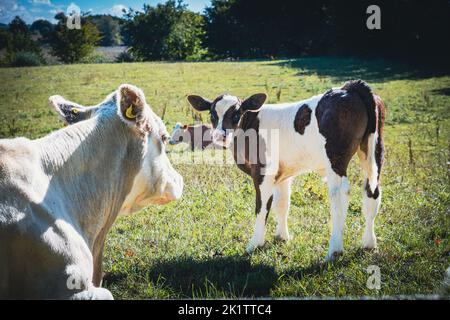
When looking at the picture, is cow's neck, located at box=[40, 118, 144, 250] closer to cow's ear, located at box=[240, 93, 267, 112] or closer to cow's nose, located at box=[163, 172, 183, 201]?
cow's nose, located at box=[163, 172, 183, 201]

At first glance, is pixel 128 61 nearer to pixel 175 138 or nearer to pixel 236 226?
pixel 175 138

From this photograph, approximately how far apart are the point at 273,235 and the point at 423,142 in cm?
Result: 572

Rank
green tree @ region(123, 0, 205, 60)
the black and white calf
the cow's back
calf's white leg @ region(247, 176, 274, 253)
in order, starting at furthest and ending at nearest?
green tree @ region(123, 0, 205, 60) < calf's white leg @ region(247, 176, 274, 253) < the black and white calf < the cow's back

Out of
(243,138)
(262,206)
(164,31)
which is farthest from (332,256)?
(164,31)

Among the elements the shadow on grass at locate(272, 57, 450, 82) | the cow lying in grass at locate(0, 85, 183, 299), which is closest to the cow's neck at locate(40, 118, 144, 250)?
the cow lying in grass at locate(0, 85, 183, 299)

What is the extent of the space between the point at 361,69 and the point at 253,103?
45.5 feet

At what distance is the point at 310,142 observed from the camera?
16.9 feet

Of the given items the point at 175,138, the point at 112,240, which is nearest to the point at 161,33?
the point at 175,138

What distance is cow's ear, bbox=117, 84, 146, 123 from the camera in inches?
106

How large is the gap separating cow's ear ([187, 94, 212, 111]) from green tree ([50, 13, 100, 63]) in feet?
22.2

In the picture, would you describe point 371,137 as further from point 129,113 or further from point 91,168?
point 91,168

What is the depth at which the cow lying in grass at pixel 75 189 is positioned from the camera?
2.34m

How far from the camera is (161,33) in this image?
11.5m

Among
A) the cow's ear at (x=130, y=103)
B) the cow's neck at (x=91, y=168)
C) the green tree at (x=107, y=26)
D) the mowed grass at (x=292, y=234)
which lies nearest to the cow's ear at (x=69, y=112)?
the cow's neck at (x=91, y=168)
